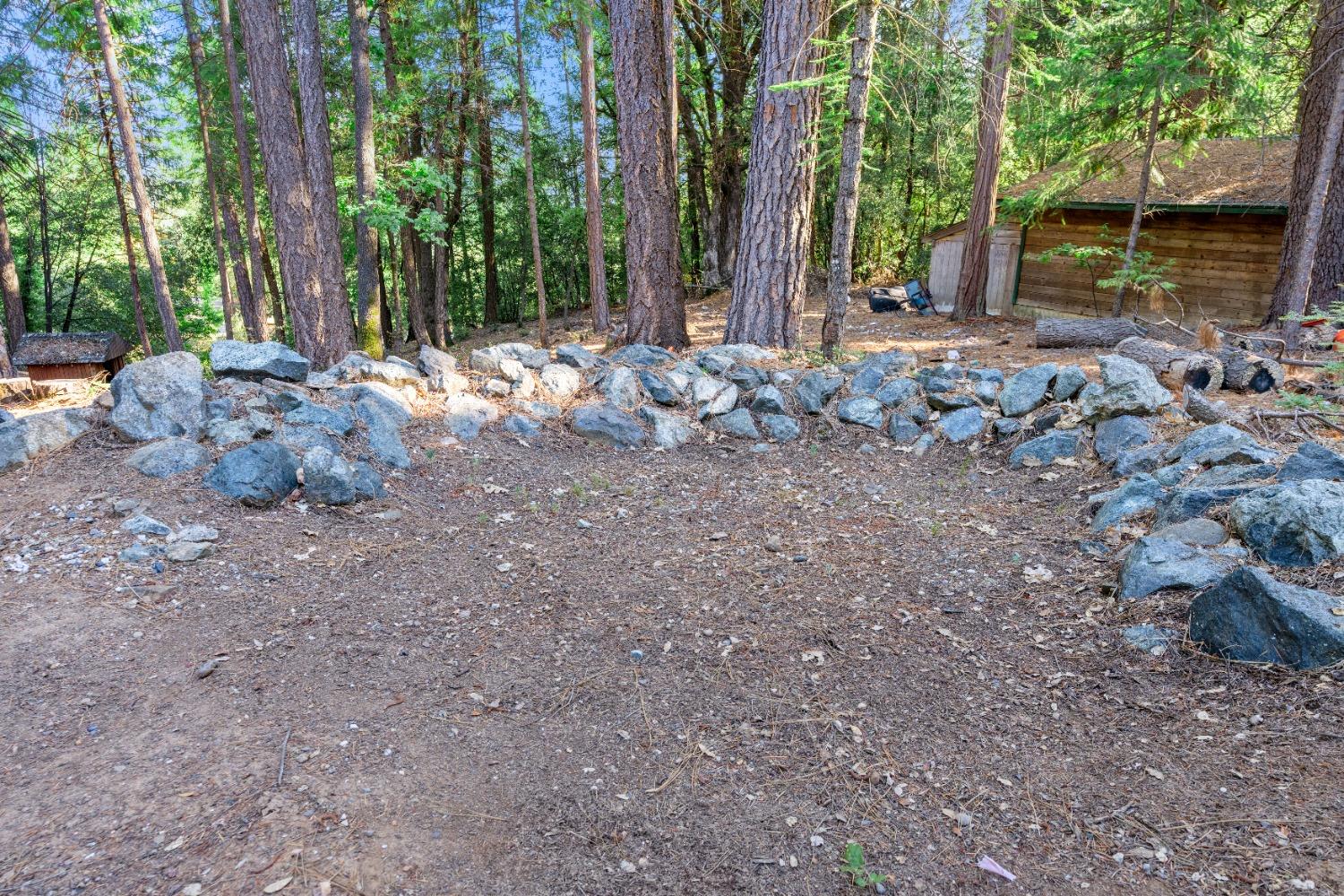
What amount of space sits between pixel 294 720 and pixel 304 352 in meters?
6.96

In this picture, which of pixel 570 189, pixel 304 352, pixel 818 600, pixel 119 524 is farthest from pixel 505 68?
pixel 818 600

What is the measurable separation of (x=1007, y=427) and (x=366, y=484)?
475 centimetres

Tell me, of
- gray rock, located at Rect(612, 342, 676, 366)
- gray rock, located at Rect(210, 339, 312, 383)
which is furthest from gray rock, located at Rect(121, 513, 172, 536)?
gray rock, located at Rect(612, 342, 676, 366)

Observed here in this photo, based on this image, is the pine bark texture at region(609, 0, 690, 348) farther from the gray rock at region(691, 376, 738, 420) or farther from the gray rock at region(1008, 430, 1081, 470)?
the gray rock at region(1008, 430, 1081, 470)

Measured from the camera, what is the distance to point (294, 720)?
2.84m

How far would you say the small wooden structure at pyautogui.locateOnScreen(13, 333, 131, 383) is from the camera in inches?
550

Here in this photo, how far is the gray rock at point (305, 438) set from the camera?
194 inches

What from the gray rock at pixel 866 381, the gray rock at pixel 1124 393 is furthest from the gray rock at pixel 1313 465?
the gray rock at pixel 866 381

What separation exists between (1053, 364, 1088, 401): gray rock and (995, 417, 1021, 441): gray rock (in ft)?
1.33

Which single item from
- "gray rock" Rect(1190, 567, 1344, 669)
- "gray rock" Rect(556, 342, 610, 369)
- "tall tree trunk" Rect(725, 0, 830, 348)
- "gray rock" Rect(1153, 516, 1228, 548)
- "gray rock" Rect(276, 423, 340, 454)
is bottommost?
"gray rock" Rect(1190, 567, 1344, 669)

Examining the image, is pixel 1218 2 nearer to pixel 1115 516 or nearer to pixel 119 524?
pixel 1115 516

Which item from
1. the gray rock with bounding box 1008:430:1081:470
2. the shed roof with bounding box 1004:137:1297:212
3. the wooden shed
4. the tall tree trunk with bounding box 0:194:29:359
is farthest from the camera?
the tall tree trunk with bounding box 0:194:29:359

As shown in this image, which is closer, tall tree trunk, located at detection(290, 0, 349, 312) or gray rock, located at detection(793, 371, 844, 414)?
gray rock, located at detection(793, 371, 844, 414)

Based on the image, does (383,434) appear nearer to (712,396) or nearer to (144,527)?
(144,527)
